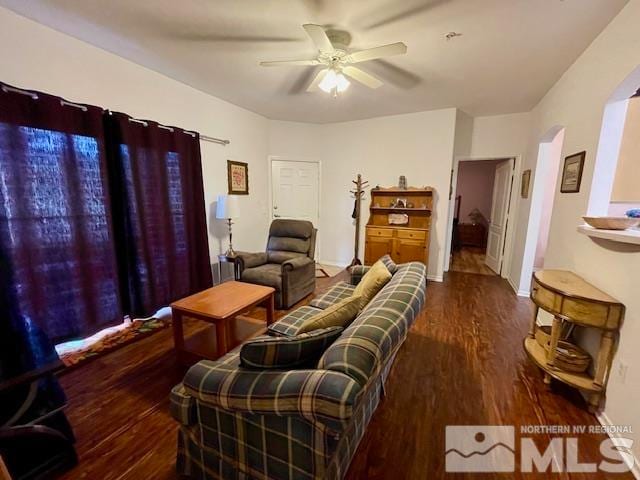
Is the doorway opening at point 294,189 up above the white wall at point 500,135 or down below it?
below

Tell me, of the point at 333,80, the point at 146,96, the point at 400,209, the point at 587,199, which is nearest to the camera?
the point at 587,199

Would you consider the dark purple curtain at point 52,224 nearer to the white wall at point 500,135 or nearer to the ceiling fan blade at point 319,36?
the ceiling fan blade at point 319,36

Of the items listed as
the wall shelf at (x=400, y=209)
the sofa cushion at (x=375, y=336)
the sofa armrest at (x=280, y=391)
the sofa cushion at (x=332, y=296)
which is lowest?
the sofa cushion at (x=332, y=296)

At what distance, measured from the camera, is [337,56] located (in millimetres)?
2207

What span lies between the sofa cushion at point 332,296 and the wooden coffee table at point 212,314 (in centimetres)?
46

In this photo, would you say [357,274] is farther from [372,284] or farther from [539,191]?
[539,191]

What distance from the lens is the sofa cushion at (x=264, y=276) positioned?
317cm

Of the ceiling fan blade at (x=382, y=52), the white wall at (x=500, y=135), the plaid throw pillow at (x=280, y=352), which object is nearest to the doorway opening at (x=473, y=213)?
the white wall at (x=500, y=135)

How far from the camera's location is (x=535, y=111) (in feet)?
12.6

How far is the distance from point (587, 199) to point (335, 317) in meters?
2.28

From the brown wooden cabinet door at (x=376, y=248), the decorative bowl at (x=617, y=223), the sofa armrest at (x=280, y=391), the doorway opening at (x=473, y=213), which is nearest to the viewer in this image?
the sofa armrest at (x=280, y=391)

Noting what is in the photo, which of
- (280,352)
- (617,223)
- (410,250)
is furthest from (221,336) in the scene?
(410,250)

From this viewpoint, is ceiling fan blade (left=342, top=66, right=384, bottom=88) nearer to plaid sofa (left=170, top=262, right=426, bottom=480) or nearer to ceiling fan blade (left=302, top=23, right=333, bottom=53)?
ceiling fan blade (left=302, top=23, right=333, bottom=53)

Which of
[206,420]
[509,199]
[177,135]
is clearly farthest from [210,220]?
[509,199]
